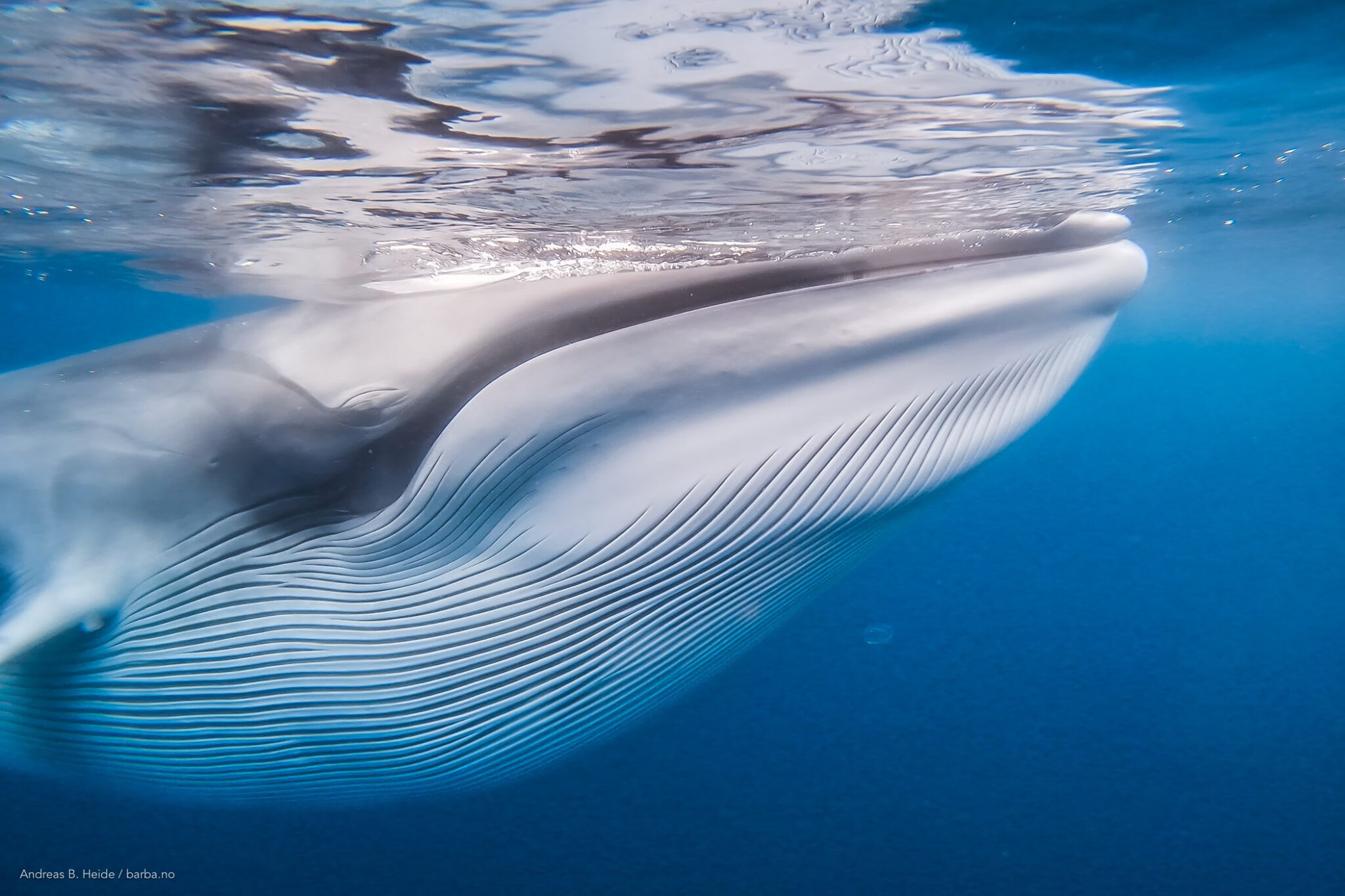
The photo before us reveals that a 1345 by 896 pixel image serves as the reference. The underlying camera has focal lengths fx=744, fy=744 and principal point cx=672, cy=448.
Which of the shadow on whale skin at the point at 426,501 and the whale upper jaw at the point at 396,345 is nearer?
the whale upper jaw at the point at 396,345

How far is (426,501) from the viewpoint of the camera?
2.81 metres

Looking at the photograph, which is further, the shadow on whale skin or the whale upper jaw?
the shadow on whale skin

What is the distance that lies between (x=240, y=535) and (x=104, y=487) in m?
0.47

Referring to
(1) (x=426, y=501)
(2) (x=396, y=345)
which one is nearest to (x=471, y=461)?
(1) (x=426, y=501)

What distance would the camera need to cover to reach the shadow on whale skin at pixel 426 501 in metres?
2.70

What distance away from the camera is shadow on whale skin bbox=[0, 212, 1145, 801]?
2.70m

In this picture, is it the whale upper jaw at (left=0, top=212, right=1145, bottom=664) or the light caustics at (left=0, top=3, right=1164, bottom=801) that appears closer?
the whale upper jaw at (left=0, top=212, right=1145, bottom=664)

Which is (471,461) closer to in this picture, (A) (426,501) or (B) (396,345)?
(A) (426,501)

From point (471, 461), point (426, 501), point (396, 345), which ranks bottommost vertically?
point (426, 501)

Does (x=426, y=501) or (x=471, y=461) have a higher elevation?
(x=471, y=461)

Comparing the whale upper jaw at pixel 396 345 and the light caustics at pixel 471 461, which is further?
the light caustics at pixel 471 461

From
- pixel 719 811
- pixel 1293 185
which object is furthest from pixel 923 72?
pixel 1293 185

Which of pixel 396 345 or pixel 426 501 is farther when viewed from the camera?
pixel 396 345

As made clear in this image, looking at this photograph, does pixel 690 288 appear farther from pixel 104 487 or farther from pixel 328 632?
pixel 104 487
